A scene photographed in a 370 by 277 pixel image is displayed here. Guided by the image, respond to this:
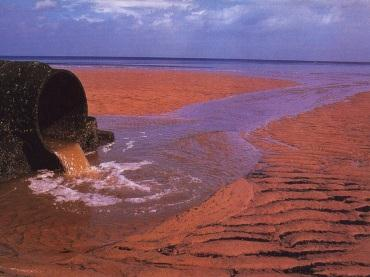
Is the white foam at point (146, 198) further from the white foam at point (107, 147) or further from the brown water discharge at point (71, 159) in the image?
the white foam at point (107, 147)

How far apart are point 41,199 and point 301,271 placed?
3.26m

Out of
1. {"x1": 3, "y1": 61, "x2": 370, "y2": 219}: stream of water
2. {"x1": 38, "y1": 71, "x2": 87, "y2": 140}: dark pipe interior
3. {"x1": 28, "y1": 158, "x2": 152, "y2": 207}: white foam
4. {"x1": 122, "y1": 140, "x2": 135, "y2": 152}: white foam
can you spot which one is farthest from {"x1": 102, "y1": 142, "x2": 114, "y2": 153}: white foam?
{"x1": 28, "y1": 158, "x2": 152, "y2": 207}: white foam

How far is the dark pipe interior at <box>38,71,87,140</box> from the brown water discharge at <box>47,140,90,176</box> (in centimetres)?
72

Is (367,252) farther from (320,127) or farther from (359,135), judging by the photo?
(320,127)

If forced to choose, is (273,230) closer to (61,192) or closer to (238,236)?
(238,236)

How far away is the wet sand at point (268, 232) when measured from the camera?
364 cm

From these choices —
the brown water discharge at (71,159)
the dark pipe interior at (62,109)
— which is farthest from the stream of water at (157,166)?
the dark pipe interior at (62,109)

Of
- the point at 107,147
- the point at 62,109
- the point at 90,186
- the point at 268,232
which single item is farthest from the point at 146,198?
the point at 62,109

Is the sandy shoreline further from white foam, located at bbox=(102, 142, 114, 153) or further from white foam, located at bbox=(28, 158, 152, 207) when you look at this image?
white foam, located at bbox=(102, 142, 114, 153)

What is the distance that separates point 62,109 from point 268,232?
5.14 m

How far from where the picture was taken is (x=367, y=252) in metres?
3.91

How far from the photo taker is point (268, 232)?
14.3 ft

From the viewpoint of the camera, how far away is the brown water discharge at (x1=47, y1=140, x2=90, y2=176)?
6.55 metres

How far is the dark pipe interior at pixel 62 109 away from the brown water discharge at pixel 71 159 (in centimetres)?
72
